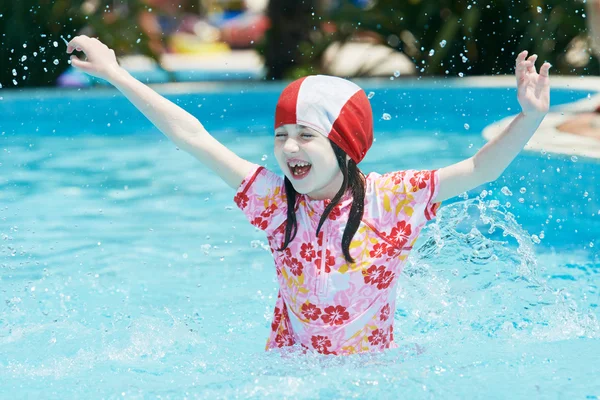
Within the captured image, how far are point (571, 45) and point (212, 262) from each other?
335 inches

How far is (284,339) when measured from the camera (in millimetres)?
3207

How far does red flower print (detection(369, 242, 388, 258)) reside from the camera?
2984mm

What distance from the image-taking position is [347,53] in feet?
66.1

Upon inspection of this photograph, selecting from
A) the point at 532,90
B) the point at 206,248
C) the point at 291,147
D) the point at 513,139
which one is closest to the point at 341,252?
the point at 291,147

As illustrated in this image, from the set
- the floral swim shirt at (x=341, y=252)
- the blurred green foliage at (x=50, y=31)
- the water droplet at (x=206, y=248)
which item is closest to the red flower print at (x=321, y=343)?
the floral swim shirt at (x=341, y=252)

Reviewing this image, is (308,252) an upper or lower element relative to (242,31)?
lower

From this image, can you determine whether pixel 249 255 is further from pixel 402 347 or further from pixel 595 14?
pixel 595 14

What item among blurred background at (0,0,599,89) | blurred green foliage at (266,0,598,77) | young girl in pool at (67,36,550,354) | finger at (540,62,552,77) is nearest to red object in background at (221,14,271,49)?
blurred background at (0,0,599,89)

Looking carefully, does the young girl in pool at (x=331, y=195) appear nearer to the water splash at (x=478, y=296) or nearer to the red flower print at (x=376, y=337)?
the red flower print at (x=376, y=337)

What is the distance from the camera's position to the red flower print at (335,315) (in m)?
3.02

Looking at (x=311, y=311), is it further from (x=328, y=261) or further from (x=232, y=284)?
(x=232, y=284)

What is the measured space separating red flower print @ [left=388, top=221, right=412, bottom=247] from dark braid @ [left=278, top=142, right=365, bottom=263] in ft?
0.37

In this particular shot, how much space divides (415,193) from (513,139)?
35 cm

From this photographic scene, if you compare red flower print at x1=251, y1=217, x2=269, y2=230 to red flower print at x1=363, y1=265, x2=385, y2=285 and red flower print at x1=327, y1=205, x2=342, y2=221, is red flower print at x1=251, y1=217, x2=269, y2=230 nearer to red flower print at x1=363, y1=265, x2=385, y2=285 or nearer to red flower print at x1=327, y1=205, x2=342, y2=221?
red flower print at x1=327, y1=205, x2=342, y2=221
